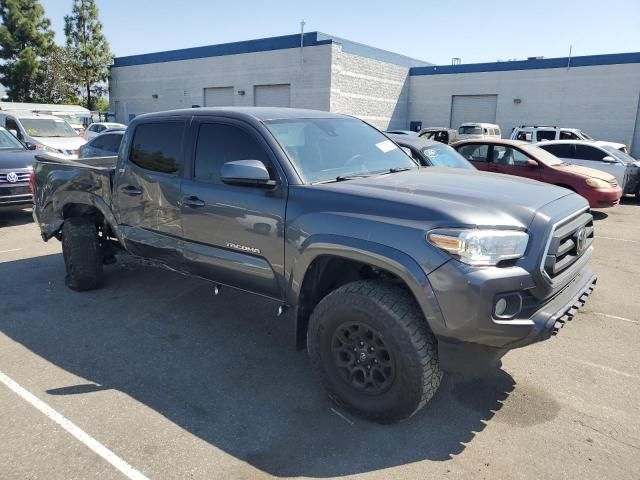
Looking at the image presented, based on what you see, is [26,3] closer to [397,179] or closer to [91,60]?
[91,60]

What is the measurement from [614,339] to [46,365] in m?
4.72

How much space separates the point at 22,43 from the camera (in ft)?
116

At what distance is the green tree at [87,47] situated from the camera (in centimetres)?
3859

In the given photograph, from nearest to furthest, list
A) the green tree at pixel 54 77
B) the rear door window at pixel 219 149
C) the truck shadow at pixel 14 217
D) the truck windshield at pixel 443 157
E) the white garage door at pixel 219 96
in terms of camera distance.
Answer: the rear door window at pixel 219 149, the truck windshield at pixel 443 157, the truck shadow at pixel 14 217, the white garage door at pixel 219 96, the green tree at pixel 54 77

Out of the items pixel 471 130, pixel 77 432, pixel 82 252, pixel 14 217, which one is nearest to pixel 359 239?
pixel 77 432

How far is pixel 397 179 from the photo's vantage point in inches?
140

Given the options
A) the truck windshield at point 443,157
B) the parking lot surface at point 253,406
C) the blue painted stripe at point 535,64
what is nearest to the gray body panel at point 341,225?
the parking lot surface at point 253,406

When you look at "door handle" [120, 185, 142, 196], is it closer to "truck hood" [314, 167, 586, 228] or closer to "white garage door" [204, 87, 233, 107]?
"truck hood" [314, 167, 586, 228]

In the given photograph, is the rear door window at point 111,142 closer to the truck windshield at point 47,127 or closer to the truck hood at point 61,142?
the truck hood at point 61,142

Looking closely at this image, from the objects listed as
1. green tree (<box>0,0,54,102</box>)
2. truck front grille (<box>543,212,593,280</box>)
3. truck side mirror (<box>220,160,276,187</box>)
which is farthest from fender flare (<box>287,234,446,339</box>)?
green tree (<box>0,0,54,102</box>)

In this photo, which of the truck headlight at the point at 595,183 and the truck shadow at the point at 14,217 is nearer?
the truck shadow at the point at 14,217

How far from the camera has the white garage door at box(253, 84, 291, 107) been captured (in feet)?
96.2

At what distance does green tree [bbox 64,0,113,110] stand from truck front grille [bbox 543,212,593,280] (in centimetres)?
4218

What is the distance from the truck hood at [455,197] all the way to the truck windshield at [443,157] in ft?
12.5
